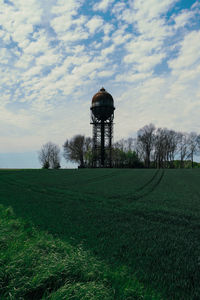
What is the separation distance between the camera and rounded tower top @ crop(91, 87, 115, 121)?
136ft

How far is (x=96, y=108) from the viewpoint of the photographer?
4184 cm

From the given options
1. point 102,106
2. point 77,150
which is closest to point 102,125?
point 102,106

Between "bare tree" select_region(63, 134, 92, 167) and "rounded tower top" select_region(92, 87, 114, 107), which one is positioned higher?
"rounded tower top" select_region(92, 87, 114, 107)

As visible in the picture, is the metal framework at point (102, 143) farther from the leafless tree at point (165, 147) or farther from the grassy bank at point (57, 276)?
the grassy bank at point (57, 276)

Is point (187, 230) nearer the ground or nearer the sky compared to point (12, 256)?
nearer the ground

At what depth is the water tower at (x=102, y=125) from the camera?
41406mm

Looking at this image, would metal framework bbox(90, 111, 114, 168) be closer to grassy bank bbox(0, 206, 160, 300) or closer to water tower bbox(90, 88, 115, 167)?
water tower bbox(90, 88, 115, 167)

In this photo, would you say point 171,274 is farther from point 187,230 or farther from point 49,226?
point 49,226

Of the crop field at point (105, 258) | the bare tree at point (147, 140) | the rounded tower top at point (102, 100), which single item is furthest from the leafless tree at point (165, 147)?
the crop field at point (105, 258)

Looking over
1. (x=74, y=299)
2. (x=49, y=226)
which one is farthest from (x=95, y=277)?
(x=49, y=226)

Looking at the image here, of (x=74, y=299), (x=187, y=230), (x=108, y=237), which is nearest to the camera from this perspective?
(x=74, y=299)

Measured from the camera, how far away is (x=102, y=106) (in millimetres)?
41344

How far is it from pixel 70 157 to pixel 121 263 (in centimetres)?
5431

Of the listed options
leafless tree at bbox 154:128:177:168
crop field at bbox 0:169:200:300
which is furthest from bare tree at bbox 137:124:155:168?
crop field at bbox 0:169:200:300
